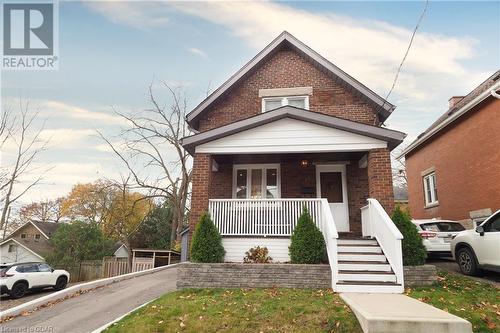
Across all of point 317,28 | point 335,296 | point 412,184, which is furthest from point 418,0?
point 412,184

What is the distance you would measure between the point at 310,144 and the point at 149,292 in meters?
6.42

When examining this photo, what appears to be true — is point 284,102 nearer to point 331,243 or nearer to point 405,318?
point 331,243

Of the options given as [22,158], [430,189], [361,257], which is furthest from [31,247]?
[430,189]

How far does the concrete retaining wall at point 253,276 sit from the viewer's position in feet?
24.5

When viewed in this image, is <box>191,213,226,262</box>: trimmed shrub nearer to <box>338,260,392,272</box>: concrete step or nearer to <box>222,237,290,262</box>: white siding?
<box>222,237,290,262</box>: white siding

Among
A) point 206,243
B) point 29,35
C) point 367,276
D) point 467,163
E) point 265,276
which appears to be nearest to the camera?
point 367,276

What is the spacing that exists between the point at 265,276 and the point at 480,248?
18.6ft

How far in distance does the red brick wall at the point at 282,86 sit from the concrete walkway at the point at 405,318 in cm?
826

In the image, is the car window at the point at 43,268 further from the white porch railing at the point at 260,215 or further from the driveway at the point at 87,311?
the white porch railing at the point at 260,215

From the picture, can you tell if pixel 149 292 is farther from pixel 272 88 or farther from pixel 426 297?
pixel 272 88

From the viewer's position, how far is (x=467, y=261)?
8562 millimetres

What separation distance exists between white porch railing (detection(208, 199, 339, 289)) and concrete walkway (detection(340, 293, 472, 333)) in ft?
11.0

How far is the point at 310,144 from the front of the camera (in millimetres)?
9141

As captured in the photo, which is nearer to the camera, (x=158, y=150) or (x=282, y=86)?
(x=282, y=86)
